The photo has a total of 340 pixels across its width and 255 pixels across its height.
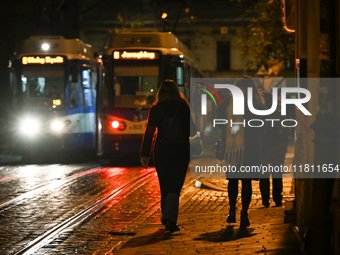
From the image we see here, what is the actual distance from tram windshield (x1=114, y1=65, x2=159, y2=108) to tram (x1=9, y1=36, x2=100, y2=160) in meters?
2.14

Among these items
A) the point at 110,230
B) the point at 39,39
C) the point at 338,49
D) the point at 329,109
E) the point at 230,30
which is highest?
the point at 230,30

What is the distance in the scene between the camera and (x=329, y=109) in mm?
5062

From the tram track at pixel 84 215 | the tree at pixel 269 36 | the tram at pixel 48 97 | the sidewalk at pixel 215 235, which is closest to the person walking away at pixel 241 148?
the sidewalk at pixel 215 235

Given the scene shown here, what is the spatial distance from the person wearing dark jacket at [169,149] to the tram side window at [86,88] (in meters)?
11.4

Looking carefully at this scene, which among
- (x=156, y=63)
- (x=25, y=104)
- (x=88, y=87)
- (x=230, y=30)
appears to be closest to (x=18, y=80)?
(x=25, y=104)

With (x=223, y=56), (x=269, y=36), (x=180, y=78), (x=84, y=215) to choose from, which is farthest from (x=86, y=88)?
(x=223, y=56)

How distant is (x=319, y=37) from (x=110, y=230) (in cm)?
382

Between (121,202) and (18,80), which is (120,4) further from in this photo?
(121,202)

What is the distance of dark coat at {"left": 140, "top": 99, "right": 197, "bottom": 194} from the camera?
730 cm

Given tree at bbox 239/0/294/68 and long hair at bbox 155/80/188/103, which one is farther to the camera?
tree at bbox 239/0/294/68

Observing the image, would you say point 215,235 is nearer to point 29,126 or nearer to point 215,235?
point 215,235

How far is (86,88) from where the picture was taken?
739 inches

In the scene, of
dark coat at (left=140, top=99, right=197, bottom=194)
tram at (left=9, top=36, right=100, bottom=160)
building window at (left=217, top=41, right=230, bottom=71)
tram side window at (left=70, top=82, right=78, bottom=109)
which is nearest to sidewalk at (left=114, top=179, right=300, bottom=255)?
dark coat at (left=140, top=99, right=197, bottom=194)

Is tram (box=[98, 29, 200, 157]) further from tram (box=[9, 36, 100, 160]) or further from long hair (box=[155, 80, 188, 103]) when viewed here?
long hair (box=[155, 80, 188, 103])
